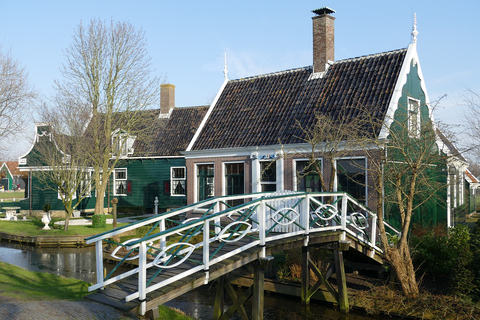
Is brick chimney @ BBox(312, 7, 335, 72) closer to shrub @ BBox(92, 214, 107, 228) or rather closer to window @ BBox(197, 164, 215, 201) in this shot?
window @ BBox(197, 164, 215, 201)

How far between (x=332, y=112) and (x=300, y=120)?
137cm

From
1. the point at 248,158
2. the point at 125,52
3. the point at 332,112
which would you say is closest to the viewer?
the point at 332,112

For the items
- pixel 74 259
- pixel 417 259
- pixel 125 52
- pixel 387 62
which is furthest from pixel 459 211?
pixel 125 52

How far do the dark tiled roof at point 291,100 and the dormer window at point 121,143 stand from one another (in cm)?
706

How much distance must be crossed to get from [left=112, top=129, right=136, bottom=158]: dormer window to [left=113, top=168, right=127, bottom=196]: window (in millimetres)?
1567

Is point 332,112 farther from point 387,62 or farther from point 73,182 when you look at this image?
point 73,182

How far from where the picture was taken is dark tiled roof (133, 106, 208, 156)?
28.5 m

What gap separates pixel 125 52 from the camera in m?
25.4

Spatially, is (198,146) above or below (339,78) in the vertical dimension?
below

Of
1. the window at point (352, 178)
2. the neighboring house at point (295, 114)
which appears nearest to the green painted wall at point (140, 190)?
the neighboring house at point (295, 114)

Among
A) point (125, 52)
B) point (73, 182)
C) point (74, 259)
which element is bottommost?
point (74, 259)

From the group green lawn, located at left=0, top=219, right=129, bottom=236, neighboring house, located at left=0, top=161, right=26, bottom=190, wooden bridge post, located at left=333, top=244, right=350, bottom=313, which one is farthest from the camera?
neighboring house, located at left=0, top=161, right=26, bottom=190

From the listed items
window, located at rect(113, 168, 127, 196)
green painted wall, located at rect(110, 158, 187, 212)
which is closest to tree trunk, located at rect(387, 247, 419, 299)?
green painted wall, located at rect(110, 158, 187, 212)

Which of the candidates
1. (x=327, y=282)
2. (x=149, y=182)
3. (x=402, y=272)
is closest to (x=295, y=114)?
(x=327, y=282)
